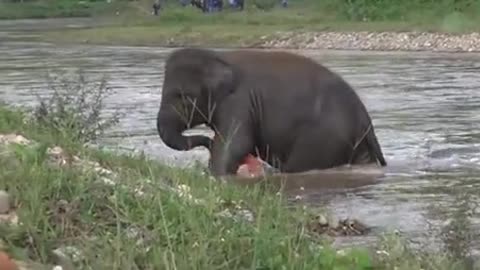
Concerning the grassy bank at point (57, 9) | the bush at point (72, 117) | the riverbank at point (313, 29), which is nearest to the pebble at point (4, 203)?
the bush at point (72, 117)

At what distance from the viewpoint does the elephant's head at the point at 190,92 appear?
39.0ft

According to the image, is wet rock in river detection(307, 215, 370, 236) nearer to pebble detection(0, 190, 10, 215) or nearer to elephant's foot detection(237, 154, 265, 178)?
pebble detection(0, 190, 10, 215)

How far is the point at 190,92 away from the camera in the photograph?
39.0ft

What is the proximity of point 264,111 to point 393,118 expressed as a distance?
4740 millimetres

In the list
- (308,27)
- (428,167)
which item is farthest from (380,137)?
(308,27)

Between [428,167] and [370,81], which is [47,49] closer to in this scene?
[370,81]

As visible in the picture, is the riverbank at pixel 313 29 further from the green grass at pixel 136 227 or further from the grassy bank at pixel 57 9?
the green grass at pixel 136 227

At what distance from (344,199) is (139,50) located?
29.0 m

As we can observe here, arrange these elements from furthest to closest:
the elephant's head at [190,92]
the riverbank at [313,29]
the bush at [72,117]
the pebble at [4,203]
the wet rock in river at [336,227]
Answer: the riverbank at [313,29], the elephant's head at [190,92], the bush at [72,117], the wet rock in river at [336,227], the pebble at [4,203]

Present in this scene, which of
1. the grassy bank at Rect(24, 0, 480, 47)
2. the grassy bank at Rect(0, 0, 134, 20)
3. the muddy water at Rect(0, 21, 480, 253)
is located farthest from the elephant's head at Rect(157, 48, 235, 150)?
the grassy bank at Rect(0, 0, 134, 20)

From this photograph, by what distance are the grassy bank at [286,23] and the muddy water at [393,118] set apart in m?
6.51

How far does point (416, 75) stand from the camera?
1006 inches

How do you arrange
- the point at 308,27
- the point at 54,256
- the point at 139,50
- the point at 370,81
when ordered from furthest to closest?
the point at 308,27, the point at 139,50, the point at 370,81, the point at 54,256

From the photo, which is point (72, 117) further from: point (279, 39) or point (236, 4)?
point (236, 4)
